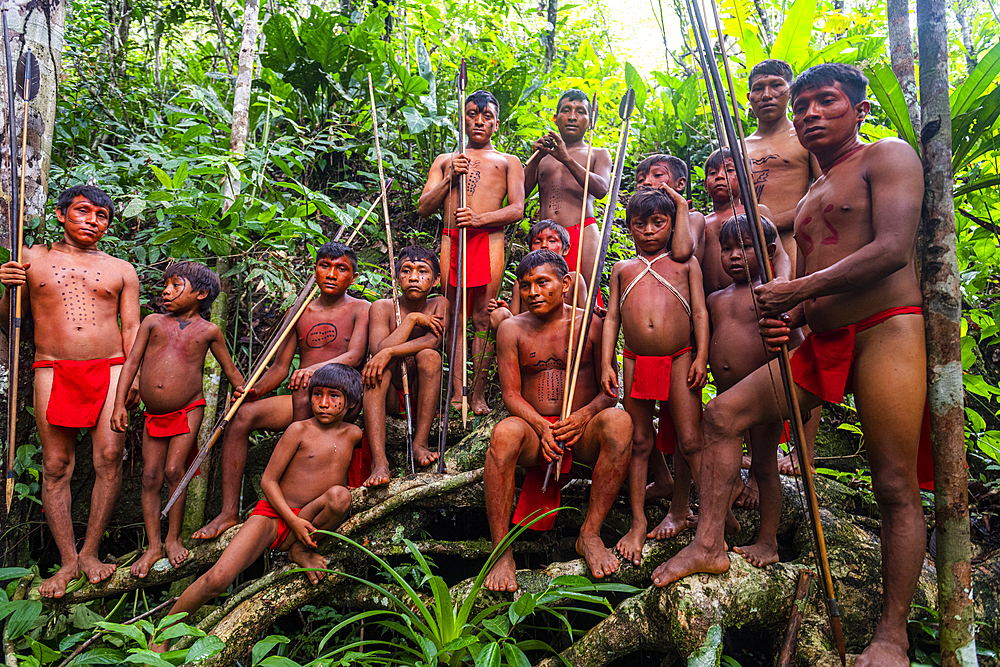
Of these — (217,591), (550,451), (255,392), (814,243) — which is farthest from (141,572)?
(814,243)

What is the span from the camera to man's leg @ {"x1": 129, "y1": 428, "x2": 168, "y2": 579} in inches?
130

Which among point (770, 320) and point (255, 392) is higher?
point (770, 320)

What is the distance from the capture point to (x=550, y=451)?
2857 millimetres

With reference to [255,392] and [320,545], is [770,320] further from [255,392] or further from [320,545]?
[255,392]

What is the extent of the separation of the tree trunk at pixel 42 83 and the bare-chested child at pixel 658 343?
3.83 metres

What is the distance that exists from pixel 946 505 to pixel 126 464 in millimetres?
4965

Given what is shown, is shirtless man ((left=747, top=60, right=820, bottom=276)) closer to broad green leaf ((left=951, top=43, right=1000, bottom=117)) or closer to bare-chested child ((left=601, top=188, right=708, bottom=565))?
bare-chested child ((left=601, top=188, right=708, bottom=565))

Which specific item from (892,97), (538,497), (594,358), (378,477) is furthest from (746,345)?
(378,477)

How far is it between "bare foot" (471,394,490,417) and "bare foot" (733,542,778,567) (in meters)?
1.90

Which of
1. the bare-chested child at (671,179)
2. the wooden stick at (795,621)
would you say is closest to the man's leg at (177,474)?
the bare-chested child at (671,179)

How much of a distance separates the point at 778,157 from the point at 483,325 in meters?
2.25

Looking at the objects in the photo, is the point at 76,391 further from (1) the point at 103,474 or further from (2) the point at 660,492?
(2) the point at 660,492

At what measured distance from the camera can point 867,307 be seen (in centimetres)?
227

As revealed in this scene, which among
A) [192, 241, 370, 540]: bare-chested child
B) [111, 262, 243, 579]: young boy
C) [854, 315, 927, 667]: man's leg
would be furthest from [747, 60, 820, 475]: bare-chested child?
[111, 262, 243, 579]: young boy
